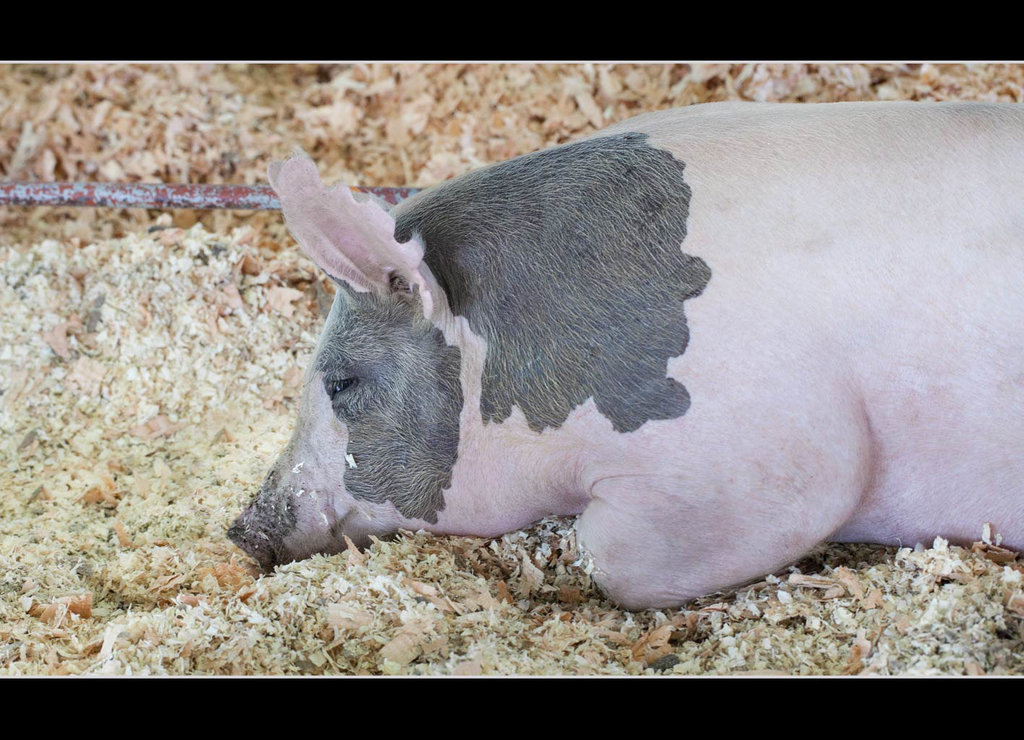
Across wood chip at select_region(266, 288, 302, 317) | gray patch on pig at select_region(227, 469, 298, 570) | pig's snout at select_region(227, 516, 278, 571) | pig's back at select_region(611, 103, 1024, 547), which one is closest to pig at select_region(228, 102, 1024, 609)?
pig's back at select_region(611, 103, 1024, 547)

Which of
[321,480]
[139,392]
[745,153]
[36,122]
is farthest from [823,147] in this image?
[36,122]

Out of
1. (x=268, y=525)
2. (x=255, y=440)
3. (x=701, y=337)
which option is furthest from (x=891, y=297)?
(x=255, y=440)

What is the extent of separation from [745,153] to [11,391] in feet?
10.1

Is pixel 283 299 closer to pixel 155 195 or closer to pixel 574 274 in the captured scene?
pixel 155 195

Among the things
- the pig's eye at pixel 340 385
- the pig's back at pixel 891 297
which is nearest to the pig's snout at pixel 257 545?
the pig's eye at pixel 340 385

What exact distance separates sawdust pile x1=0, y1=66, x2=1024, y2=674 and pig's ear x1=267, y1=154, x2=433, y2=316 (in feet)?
2.63

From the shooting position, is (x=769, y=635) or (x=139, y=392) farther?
(x=139, y=392)

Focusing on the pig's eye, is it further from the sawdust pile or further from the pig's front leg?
the pig's front leg

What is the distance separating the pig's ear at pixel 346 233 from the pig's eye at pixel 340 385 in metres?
0.30

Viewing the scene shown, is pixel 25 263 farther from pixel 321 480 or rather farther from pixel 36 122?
pixel 321 480

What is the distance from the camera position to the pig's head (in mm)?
2727

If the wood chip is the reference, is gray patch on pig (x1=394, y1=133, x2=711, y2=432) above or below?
above

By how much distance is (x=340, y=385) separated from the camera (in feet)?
10.1

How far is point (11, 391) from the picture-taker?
421 centimetres
